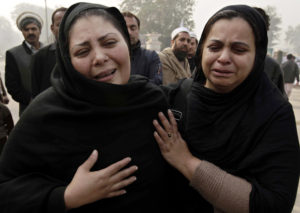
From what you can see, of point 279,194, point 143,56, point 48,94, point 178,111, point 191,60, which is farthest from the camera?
point 191,60

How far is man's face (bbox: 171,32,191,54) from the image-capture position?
3.84 m

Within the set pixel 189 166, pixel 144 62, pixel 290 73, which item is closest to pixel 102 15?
pixel 189 166

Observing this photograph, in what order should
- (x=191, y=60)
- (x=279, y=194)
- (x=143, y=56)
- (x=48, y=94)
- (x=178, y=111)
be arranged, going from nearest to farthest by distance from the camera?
(x=279, y=194) → (x=48, y=94) → (x=178, y=111) → (x=143, y=56) → (x=191, y=60)

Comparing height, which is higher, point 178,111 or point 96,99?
point 96,99

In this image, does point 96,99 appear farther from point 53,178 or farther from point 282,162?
point 282,162

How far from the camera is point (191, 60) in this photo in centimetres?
465

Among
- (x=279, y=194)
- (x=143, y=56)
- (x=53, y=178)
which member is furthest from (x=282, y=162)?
(x=143, y=56)

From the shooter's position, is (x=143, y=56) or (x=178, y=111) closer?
(x=178, y=111)

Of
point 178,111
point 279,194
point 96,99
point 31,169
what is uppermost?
point 96,99

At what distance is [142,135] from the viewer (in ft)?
3.97

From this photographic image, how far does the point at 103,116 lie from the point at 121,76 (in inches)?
8.2

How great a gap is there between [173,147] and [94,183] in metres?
0.41

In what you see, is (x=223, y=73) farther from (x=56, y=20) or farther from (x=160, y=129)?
(x=56, y=20)

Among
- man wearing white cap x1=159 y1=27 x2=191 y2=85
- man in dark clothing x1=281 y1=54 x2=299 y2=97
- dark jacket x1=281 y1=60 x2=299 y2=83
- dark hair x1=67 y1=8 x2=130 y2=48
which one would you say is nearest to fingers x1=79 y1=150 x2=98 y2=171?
dark hair x1=67 y1=8 x2=130 y2=48
